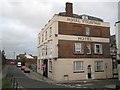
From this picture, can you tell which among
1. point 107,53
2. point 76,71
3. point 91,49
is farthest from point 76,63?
point 107,53

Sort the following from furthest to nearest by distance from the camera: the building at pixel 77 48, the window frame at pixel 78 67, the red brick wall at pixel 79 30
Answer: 1. the window frame at pixel 78 67
2. the red brick wall at pixel 79 30
3. the building at pixel 77 48

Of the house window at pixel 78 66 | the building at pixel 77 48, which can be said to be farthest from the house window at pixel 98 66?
the house window at pixel 78 66

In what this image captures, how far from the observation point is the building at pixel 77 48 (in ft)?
142

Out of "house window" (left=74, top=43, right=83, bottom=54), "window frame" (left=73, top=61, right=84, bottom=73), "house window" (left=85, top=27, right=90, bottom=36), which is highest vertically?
"house window" (left=85, top=27, right=90, bottom=36)

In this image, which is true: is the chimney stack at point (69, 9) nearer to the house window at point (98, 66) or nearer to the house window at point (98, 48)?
the house window at point (98, 48)

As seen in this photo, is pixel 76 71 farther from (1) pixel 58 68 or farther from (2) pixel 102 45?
(2) pixel 102 45

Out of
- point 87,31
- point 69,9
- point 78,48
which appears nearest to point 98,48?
point 87,31

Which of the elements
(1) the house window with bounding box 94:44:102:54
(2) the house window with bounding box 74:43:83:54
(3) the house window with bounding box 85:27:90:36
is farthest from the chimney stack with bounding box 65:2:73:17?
(1) the house window with bounding box 94:44:102:54

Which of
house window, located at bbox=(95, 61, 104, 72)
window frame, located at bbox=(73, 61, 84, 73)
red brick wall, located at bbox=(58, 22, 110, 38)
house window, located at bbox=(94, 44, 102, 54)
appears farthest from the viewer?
house window, located at bbox=(94, 44, 102, 54)

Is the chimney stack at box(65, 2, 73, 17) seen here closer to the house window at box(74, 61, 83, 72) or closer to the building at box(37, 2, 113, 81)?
the building at box(37, 2, 113, 81)

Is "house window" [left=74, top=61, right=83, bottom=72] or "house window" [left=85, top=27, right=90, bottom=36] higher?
"house window" [left=85, top=27, right=90, bottom=36]

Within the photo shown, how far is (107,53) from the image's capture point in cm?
4862

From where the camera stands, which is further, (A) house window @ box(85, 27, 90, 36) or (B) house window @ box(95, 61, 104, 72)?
(B) house window @ box(95, 61, 104, 72)

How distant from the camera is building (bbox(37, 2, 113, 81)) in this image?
43.3m
